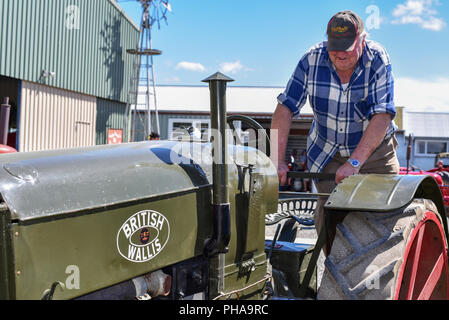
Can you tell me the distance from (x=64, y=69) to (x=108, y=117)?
157 inches

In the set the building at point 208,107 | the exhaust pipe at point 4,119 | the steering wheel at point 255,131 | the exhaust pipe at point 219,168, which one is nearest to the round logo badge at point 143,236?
the exhaust pipe at point 219,168

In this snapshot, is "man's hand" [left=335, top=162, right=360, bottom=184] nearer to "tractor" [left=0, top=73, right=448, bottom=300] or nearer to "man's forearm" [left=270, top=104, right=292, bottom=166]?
"tractor" [left=0, top=73, right=448, bottom=300]

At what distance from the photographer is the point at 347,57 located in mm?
2430

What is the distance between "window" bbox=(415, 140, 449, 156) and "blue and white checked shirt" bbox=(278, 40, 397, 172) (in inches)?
903

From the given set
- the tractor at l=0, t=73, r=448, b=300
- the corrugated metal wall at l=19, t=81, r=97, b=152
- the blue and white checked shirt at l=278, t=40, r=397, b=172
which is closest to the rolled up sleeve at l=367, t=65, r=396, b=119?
the blue and white checked shirt at l=278, t=40, r=397, b=172

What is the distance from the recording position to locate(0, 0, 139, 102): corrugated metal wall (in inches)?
524

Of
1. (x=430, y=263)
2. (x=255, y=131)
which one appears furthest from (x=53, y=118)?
(x=430, y=263)

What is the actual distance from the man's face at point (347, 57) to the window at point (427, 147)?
23.2m

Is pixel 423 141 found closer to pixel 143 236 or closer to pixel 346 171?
pixel 346 171
